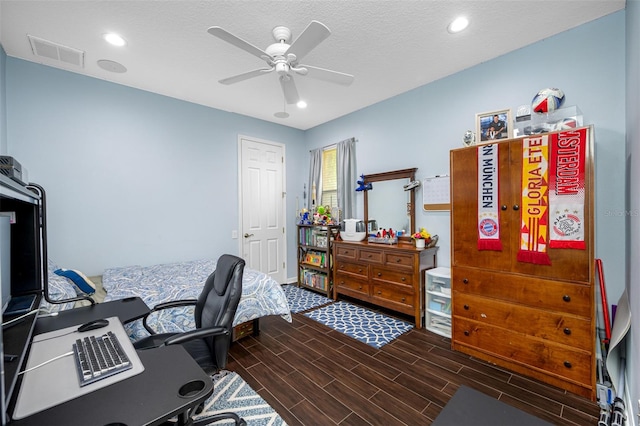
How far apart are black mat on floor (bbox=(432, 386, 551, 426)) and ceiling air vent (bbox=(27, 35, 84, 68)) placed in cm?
387

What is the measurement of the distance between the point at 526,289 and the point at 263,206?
3656 mm

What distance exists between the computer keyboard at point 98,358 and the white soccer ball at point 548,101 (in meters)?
3.20

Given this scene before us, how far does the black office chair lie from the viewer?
Result: 1.58m

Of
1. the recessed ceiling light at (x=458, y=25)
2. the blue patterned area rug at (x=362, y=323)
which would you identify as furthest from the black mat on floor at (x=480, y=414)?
the recessed ceiling light at (x=458, y=25)

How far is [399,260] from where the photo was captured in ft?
10.7

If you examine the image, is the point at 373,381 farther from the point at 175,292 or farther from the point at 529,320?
the point at 175,292

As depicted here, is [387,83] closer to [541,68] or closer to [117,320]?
[541,68]

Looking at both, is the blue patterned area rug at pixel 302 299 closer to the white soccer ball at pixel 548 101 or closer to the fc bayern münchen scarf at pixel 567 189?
the fc bayern münchen scarf at pixel 567 189

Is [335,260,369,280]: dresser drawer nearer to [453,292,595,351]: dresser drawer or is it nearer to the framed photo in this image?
[453,292,595,351]: dresser drawer

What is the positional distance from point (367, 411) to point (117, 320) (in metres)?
1.66

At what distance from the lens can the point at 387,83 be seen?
3375mm

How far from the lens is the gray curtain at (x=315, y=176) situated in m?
4.89

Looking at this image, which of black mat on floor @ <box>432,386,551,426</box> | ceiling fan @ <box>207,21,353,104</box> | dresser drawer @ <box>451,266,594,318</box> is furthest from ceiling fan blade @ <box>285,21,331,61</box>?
dresser drawer @ <box>451,266,594,318</box>

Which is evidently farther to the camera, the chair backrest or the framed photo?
the framed photo
